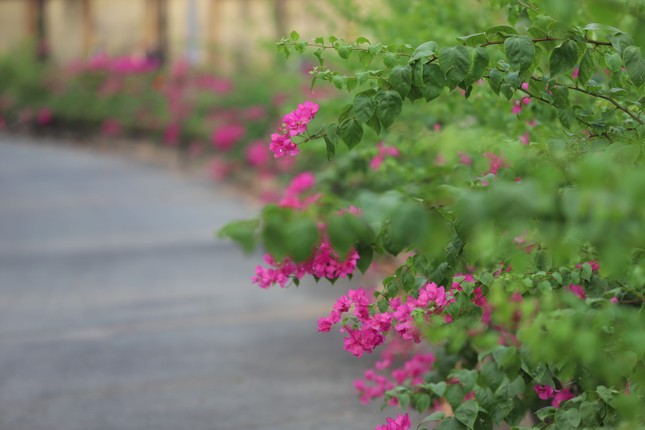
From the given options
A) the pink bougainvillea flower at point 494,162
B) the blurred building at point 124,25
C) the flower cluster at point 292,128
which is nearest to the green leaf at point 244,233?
the flower cluster at point 292,128

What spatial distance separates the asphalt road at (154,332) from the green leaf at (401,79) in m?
2.74

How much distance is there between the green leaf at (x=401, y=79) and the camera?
2.66 meters

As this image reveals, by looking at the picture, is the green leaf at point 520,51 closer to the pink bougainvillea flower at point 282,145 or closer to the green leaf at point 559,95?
the green leaf at point 559,95

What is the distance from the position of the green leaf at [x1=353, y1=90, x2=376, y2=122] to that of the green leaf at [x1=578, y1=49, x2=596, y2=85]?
0.56 meters

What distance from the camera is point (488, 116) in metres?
4.34

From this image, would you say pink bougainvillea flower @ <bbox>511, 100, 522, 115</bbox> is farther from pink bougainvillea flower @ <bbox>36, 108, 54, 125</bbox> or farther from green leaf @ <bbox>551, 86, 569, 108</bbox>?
pink bougainvillea flower @ <bbox>36, 108, 54, 125</bbox>

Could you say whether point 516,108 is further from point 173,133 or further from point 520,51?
point 173,133

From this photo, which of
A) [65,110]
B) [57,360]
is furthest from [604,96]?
[65,110]

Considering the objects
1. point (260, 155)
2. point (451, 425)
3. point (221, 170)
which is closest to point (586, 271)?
point (451, 425)

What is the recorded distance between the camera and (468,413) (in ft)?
10.9

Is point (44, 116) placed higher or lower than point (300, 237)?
lower

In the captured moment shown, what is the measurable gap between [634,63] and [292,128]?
84 cm

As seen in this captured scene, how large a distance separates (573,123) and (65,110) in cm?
2006

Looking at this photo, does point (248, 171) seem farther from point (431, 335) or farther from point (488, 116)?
point (431, 335)
